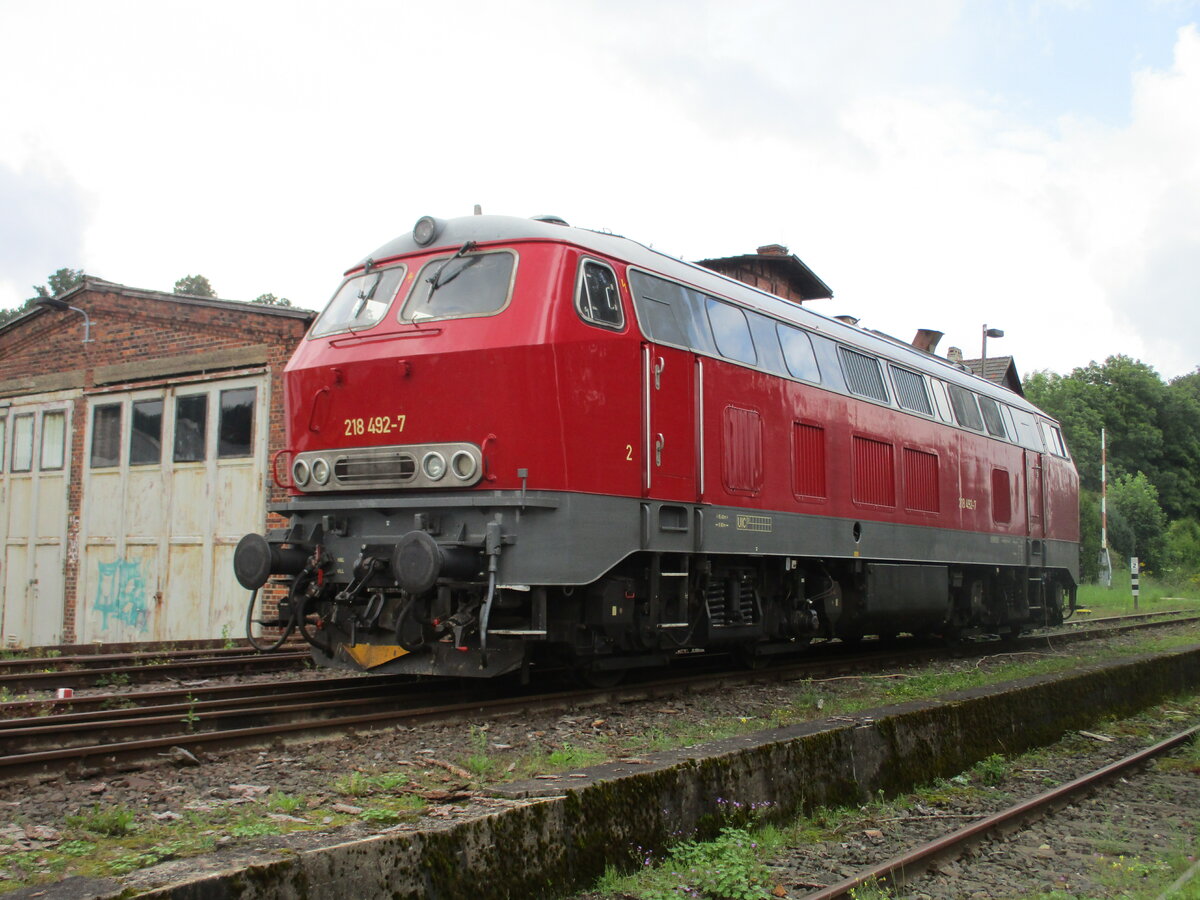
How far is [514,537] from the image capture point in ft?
23.4

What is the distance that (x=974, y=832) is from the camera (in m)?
5.45

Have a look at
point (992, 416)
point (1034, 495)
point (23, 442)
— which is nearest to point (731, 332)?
point (992, 416)

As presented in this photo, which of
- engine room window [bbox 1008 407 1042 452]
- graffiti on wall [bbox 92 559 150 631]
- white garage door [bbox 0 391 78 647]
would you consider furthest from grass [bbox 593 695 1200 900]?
white garage door [bbox 0 391 78 647]

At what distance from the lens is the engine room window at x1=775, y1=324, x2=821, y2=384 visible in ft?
33.4

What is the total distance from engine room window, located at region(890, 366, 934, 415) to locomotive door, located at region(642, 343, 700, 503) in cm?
474

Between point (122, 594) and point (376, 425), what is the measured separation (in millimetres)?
10696

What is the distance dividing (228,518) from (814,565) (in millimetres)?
8703

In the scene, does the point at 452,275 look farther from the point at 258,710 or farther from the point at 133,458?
the point at 133,458

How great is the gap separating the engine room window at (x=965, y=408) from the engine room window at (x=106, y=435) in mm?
12598

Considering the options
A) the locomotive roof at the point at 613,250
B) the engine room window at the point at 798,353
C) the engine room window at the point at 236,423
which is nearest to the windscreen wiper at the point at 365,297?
the locomotive roof at the point at 613,250

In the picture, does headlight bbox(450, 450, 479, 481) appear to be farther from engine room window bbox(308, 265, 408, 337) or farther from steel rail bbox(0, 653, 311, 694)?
steel rail bbox(0, 653, 311, 694)

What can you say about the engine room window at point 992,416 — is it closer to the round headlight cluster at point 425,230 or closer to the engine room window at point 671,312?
the engine room window at point 671,312

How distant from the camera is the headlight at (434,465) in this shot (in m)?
7.36

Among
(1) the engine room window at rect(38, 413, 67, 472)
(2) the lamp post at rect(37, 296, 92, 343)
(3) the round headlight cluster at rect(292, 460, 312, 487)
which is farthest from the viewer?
(1) the engine room window at rect(38, 413, 67, 472)
